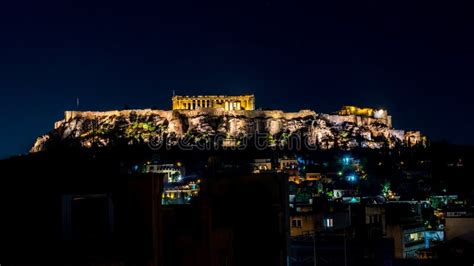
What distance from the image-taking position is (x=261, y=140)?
13712 centimetres

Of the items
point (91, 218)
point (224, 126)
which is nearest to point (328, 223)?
point (91, 218)

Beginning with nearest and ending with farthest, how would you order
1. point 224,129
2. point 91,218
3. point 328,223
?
point 91,218
point 328,223
point 224,129

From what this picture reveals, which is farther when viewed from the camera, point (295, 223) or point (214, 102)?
point (214, 102)

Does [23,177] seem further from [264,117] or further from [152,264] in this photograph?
[264,117]

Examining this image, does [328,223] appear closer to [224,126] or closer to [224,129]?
[224,129]

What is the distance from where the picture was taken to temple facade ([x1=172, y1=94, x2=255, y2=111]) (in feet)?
492

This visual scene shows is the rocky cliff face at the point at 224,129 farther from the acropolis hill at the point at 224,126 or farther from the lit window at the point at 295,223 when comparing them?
the lit window at the point at 295,223

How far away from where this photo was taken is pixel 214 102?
152125mm

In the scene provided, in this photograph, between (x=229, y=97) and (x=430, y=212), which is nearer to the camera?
(x=430, y=212)

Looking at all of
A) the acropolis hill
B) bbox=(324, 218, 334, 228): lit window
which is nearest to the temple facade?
the acropolis hill

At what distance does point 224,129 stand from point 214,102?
1461 centimetres

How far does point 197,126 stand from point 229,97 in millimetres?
15821

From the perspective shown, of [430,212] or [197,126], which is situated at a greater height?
[197,126]

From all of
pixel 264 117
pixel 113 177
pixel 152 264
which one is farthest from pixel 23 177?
pixel 264 117
